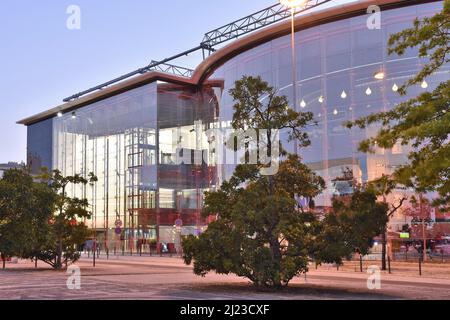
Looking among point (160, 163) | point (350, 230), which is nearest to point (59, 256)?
point (350, 230)

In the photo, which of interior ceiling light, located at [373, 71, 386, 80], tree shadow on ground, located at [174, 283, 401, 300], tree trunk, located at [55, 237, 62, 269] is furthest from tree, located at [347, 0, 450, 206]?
interior ceiling light, located at [373, 71, 386, 80]

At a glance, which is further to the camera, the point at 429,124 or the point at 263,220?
the point at 263,220

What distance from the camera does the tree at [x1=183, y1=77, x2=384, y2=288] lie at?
21422 millimetres

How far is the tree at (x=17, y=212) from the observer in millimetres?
31172

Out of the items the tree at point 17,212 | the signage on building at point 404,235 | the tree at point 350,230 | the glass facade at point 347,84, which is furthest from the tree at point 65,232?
the signage on building at point 404,235

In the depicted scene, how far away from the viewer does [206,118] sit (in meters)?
71.3

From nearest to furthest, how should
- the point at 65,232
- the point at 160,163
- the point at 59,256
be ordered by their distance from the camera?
1. the point at 59,256
2. the point at 65,232
3. the point at 160,163

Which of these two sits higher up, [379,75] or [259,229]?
[379,75]

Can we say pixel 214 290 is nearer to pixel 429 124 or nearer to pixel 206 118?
pixel 429 124

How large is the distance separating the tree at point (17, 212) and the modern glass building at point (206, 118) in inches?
943

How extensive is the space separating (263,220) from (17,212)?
15.4 m

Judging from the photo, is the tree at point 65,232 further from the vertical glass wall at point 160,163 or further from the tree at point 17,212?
the vertical glass wall at point 160,163
